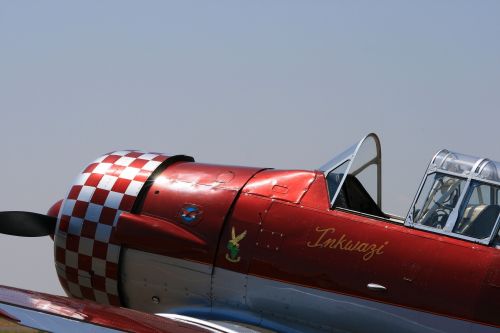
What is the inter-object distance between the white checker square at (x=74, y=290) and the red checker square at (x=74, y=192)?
0.81m

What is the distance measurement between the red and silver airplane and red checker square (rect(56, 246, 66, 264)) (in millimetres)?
13

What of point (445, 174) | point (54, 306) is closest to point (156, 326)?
point (54, 306)

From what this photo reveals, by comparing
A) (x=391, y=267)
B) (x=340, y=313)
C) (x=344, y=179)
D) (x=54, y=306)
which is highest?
(x=344, y=179)

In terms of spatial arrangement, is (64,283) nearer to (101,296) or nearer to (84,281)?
(84,281)

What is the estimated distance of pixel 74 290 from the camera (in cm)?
882

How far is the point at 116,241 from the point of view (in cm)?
845

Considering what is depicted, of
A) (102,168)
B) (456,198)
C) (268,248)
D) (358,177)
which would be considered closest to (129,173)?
(102,168)

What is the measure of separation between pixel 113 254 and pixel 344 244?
2.19 meters

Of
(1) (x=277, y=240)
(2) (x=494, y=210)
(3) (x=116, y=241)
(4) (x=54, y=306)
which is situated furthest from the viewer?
(3) (x=116, y=241)

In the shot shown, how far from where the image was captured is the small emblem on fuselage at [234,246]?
26.1 ft

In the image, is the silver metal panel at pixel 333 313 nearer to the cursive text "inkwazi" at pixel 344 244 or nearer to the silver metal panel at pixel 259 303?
the silver metal panel at pixel 259 303

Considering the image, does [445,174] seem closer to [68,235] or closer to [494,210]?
[494,210]

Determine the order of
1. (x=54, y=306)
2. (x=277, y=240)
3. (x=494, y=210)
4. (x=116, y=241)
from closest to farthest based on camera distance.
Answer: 1. (x=54, y=306)
2. (x=494, y=210)
3. (x=277, y=240)
4. (x=116, y=241)

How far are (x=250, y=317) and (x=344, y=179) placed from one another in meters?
1.43
